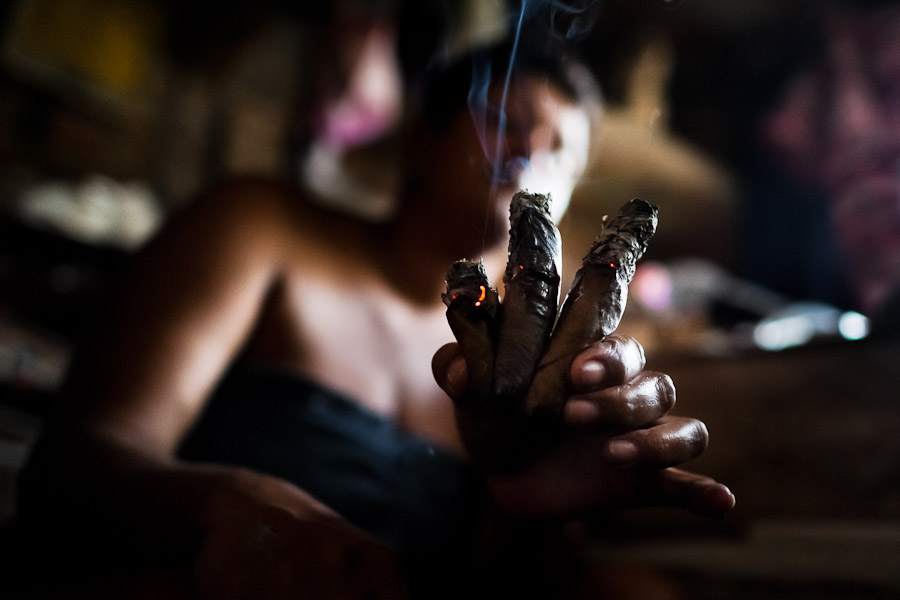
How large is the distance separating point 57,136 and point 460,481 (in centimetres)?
293

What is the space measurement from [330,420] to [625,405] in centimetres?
79

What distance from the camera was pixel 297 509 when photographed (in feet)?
2.26

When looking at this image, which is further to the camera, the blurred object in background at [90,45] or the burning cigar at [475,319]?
the blurred object in background at [90,45]

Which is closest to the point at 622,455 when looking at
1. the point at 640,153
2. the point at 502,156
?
the point at 502,156

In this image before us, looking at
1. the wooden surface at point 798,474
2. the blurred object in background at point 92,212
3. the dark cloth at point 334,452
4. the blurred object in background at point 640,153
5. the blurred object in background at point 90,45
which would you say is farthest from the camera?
the blurred object in background at point 90,45

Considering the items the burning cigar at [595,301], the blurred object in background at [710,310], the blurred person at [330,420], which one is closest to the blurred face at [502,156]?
the blurred person at [330,420]

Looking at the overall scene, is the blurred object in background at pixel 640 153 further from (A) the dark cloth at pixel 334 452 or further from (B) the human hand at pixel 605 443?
(A) the dark cloth at pixel 334 452

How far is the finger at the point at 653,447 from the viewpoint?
52 cm

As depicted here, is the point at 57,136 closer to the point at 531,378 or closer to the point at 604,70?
the point at 604,70

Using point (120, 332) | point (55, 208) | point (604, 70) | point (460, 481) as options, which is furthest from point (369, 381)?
point (55, 208)

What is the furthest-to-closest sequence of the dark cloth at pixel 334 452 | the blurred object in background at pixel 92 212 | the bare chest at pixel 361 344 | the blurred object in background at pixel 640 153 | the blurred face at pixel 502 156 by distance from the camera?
the blurred object in background at pixel 92 212
the bare chest at pixel 361 344
the dark cloth at pixel 334 452
the blurred face at pixel 502 156
the blurred object in background at pixel 640 153

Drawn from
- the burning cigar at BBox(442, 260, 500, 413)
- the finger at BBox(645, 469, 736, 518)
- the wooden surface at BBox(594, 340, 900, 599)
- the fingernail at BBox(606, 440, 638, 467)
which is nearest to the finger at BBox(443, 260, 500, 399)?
the burning cigar at BBox(442, 260, 500, 413)

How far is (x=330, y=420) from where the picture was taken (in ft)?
3.86

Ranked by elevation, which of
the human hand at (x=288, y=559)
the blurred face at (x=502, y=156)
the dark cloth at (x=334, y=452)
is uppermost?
the blurred face at (x=502, y=156)
